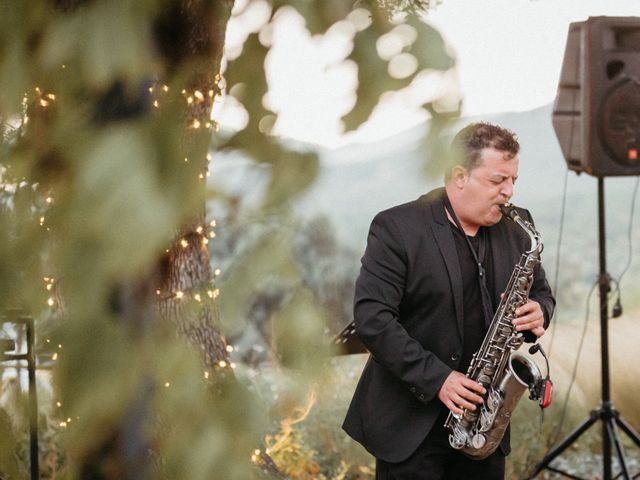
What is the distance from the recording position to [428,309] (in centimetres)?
275

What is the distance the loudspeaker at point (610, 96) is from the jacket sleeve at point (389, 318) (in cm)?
158

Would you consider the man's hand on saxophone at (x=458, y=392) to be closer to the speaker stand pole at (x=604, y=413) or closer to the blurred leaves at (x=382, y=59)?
the speaker stand pole at (x=604, y=413)

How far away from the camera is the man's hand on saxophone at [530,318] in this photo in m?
2.69

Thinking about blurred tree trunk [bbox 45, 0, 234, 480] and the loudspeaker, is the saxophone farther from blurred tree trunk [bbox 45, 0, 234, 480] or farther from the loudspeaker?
blurred tree trunk [bbox 45, 0, 234, 480]

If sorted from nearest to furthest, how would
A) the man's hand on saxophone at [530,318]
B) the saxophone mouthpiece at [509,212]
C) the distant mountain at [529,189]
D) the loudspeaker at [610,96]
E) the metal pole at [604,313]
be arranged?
1. the man's hand on saxophone at [530,318]
2. the saxophone mouthpiece at [509,212]
3. the loudspeaker at [610,96]
4. the metal pole at [604,313]
5. the distant mountain at [529,189]

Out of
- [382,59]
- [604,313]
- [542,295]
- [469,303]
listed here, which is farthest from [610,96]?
[382,59]

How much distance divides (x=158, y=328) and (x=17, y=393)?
116mm

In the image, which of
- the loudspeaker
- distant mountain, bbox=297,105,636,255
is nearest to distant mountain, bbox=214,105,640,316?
distant mountain, bbox=297,105,636,255

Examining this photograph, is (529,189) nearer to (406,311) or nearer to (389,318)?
(406,311)

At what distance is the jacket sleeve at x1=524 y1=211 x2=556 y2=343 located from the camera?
9.70 ft

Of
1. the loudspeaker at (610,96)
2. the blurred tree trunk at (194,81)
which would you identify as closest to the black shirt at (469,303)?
the loudspeaker at (610,96)

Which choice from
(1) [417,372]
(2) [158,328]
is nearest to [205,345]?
(2) [158,328]

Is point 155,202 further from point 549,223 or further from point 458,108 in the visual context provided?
point 549,223

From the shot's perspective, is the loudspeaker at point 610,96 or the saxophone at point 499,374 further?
the loudspeaker at point 610,96
